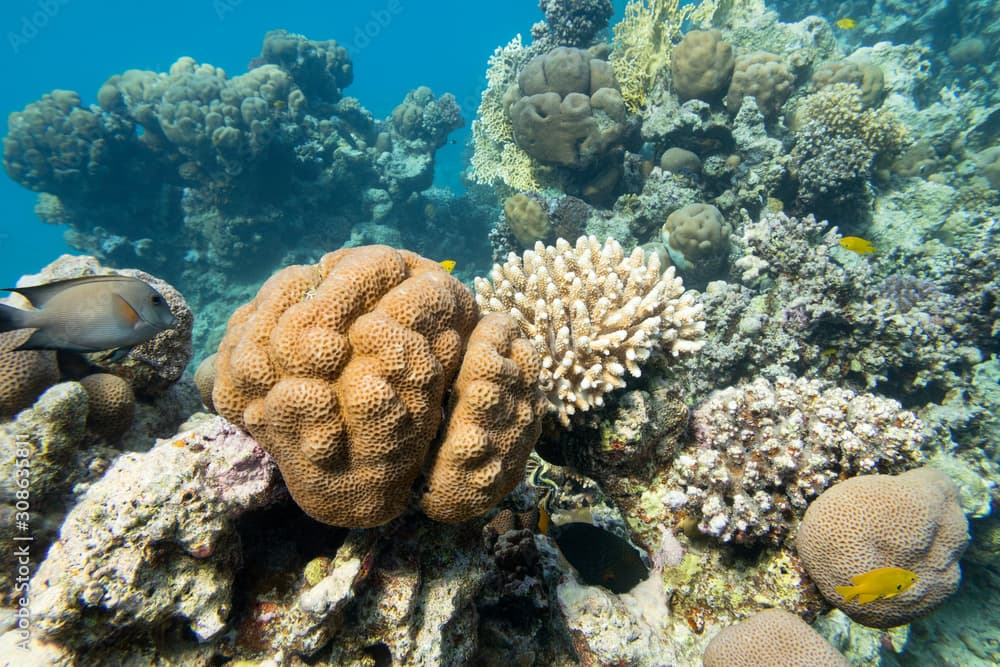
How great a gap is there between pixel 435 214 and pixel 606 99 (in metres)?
8.53

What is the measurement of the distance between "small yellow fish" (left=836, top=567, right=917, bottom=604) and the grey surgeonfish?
421cm

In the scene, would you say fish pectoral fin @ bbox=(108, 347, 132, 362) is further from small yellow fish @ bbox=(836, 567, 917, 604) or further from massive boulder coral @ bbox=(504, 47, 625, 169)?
massive boulder coral @ bbox=(504, 47, 625, 169)

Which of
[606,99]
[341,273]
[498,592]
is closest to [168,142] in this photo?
[606,99]

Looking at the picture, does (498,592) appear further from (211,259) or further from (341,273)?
(211,259)

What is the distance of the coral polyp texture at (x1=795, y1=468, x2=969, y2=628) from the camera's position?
278 cm

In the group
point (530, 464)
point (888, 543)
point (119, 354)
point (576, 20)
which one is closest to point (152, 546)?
point (119, 354)

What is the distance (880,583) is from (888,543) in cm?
31

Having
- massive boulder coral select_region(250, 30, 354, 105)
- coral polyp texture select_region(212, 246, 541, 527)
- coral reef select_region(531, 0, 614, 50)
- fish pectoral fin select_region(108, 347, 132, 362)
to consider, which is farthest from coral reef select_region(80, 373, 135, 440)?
massive boulder coral select_region(250, 30, 354, 105)

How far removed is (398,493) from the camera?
82.7 inches

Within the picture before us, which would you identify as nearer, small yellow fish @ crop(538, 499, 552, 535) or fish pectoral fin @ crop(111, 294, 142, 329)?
fish pectoral fin @ crop(111, 294, 142, 329)

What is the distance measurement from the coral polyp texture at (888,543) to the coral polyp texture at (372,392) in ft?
6.86

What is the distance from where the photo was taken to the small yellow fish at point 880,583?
2594 mm

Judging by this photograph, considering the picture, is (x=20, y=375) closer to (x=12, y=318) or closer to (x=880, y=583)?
(x=12, y=318)

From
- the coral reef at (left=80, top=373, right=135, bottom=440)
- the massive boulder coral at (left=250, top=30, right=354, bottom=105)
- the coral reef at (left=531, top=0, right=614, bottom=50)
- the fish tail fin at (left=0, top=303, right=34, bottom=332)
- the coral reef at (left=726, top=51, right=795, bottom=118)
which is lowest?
the coral reef at (left=80, top=373, right=135, bottom=440)
